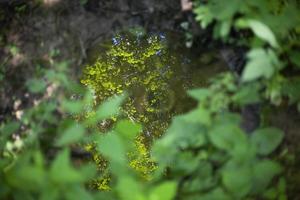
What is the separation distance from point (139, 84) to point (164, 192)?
2074mm

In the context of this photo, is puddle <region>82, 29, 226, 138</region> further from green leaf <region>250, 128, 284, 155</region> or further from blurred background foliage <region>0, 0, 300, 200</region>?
green leaf <region>250, 128, 284, 155</region>

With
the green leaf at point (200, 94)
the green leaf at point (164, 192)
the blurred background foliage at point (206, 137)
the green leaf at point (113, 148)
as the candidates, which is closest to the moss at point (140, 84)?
the blurred background foliage at point (206, 137)

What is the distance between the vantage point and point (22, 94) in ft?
7.88

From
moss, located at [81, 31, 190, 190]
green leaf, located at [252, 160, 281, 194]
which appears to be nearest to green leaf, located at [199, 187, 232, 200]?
green leaf, located at [252, 160, 281, 194]

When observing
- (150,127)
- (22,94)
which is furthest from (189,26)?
(150,127)

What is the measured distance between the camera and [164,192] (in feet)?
5.32

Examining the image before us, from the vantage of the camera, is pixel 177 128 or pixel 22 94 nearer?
pixel 177 128

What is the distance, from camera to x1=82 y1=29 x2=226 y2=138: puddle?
338 cm

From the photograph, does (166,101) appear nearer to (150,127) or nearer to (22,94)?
(150,127)

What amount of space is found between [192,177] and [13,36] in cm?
145

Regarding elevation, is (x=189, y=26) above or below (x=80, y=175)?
above

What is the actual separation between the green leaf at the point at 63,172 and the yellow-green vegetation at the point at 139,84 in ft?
6.17

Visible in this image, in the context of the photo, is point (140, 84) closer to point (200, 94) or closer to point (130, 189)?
point (200, 94)

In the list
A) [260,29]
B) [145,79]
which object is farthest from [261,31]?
[145,79]
